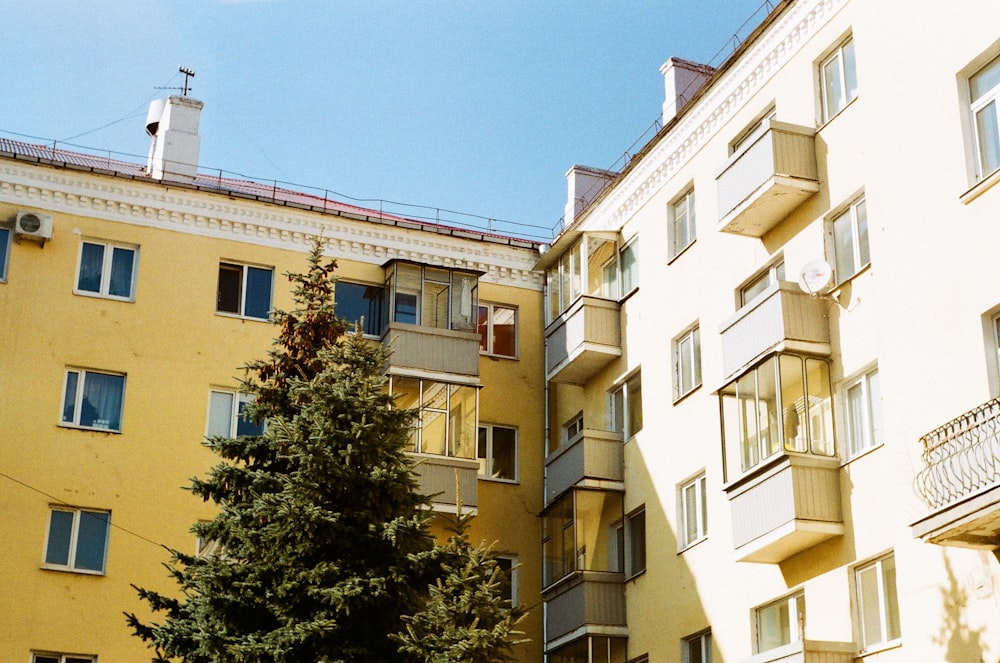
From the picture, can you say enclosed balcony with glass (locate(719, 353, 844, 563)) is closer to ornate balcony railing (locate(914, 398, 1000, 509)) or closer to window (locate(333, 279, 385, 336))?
ornate balcony railing (locate(914, 398, 1000, 509))

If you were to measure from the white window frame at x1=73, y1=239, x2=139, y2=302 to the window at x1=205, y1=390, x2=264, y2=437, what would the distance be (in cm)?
252

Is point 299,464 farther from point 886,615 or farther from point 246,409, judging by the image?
point 886,615

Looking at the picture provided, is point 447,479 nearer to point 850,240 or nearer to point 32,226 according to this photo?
point 32,226

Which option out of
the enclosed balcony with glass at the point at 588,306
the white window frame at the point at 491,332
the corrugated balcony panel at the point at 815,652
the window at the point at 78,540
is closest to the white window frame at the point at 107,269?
the window at the point at 78,540

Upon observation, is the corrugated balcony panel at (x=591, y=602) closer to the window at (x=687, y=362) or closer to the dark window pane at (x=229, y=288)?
the window at (x=687, y=362)

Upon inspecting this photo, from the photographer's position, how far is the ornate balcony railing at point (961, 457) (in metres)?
15.8

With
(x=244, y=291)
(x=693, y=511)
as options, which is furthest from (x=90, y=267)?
(x=693, y=511)

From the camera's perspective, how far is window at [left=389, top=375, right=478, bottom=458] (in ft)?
90.0

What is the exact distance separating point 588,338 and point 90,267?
31.5 ft

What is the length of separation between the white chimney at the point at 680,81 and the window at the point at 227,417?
384 inches

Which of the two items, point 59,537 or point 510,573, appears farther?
point 510,573

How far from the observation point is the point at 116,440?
1029 inches

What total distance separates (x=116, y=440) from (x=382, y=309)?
5.92m

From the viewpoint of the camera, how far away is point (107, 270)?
27.4 m
